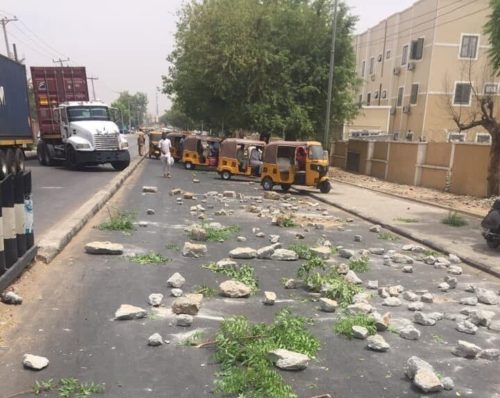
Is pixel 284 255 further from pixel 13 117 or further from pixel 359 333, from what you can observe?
pixel 13 117

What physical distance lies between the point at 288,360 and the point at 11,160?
15.4 m

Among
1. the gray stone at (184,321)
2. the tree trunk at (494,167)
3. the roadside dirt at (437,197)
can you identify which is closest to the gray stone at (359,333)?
the gray stone at (184,321)

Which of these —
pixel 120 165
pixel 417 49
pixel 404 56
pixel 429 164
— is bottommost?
pixel 120 165

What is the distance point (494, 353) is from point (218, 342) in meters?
2.42

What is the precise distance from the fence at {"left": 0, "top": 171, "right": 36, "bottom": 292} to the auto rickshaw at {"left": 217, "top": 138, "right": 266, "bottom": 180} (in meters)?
16.5

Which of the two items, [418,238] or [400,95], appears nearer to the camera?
[418,238]

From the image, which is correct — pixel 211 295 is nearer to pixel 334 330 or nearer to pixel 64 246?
pixel 334 330

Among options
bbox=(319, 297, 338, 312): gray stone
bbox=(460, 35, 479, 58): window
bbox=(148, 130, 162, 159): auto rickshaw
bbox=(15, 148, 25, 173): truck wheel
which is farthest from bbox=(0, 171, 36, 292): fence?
bbox=(460, 35, 479, 58): window

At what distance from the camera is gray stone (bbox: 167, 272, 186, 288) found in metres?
5.56

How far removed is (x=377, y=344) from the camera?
4176 millimetres

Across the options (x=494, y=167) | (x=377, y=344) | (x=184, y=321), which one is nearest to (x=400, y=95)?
(x=494, y=167)

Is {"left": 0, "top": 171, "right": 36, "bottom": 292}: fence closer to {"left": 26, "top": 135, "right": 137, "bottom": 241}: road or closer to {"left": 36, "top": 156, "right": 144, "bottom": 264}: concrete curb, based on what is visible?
{"left": 36, "top": 156, "right": 144, "bottom": 264}: concrete curb

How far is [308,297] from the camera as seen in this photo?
5.53 metres

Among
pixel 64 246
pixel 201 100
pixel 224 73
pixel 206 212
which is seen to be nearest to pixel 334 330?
pixel 64 246
